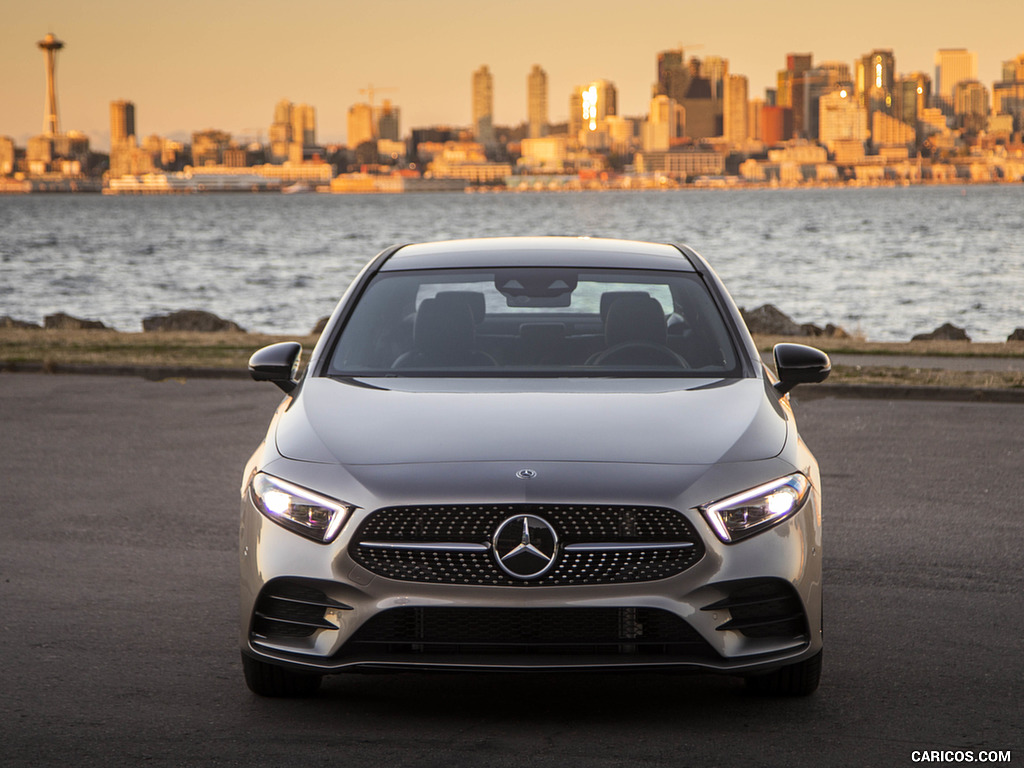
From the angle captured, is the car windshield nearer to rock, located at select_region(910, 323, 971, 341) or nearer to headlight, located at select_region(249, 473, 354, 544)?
headlight, located at select_region(249, 473, 354, 544)

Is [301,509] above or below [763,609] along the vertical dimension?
above

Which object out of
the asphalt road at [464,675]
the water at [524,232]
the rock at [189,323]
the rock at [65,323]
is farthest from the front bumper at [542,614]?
the water at [524,232]

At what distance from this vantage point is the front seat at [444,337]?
223 inches

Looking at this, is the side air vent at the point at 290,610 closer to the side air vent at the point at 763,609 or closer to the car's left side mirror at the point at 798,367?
the side air vent at the point at 763,609

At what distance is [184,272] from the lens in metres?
55.4

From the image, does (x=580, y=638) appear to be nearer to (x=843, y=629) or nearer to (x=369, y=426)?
(x=369, y=426)

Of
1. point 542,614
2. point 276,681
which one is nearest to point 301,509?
point 276,681

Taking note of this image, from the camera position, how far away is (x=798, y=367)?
557 centimetres

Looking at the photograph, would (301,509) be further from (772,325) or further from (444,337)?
(772,325)

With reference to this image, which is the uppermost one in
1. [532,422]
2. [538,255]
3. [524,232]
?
[524,232]

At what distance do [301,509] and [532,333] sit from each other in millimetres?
1830

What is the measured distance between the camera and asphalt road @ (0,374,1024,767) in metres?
4.29
